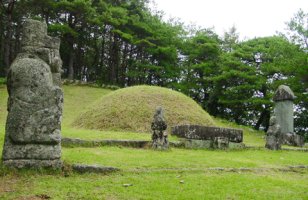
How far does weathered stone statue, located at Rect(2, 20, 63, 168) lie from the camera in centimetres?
654

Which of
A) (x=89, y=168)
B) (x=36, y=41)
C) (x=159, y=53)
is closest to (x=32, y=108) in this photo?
(x=36, y=41)

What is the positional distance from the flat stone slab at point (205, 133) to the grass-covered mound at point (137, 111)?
2855mm

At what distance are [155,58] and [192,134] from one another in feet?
85.2

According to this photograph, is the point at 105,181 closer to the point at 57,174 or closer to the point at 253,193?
the point at 57,174

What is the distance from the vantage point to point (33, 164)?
6594 millimetres

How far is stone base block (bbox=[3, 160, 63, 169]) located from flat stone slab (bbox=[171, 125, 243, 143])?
691cm

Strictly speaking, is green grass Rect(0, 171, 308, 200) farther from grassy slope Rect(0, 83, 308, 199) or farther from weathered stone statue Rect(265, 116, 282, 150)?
weathered stone statue Rect(265, 116, 282, 150)

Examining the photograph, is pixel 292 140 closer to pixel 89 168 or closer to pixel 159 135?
pixel 159 135

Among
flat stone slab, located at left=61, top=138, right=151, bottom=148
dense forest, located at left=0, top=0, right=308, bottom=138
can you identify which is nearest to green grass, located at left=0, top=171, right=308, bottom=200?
flat stone slab, located at left=61, top=138, right=151, bottom=148

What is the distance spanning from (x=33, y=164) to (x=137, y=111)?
10.4m

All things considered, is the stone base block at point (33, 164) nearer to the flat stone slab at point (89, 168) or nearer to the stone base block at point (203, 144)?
the flat stone slab at point (89, 168)

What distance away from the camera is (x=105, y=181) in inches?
256

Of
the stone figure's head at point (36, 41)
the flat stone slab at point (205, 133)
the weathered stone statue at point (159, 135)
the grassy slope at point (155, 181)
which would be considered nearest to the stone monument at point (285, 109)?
the flat stone slab at point (205, 133)

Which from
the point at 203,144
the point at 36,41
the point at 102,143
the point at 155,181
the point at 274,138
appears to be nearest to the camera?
the point at 155,181
